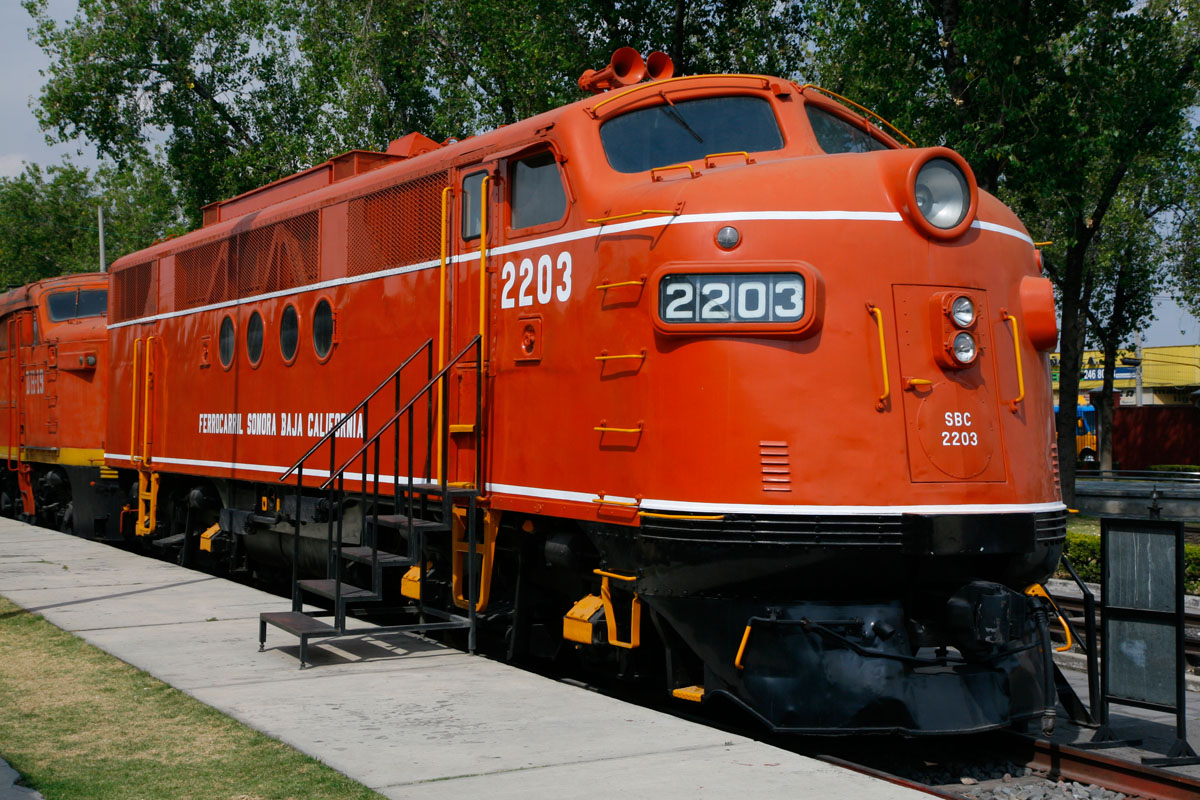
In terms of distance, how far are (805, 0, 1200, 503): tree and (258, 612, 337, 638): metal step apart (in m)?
11.0

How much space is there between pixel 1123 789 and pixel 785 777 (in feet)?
6.00

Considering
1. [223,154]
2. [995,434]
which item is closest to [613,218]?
[995,434]

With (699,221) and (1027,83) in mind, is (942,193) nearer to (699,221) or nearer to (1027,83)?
(699,221)

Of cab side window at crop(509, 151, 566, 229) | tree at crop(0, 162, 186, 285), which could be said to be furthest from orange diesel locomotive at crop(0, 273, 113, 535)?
tree at crop(0, 162, 186, 285)

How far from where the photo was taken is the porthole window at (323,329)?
10067 millimetres

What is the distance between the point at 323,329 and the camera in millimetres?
10227

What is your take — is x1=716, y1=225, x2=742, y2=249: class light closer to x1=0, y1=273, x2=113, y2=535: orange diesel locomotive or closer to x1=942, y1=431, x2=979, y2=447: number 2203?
x1=942, y1=431, x2=979, y2=447: number 2203

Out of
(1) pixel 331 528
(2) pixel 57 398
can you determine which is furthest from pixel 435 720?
(2) pixel 57 398

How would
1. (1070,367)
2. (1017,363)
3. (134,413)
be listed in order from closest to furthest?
(1017,363) → (134,413) → (1070,367)

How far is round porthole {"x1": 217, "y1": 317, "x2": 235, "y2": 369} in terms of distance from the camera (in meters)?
12.1

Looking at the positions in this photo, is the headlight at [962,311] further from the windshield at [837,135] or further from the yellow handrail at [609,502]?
the yellow handrail at [609,502]

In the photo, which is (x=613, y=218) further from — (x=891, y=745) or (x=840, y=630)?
(x=891, y=745)

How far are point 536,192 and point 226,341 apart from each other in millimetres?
5693

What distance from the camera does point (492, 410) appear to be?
26.2 feet
